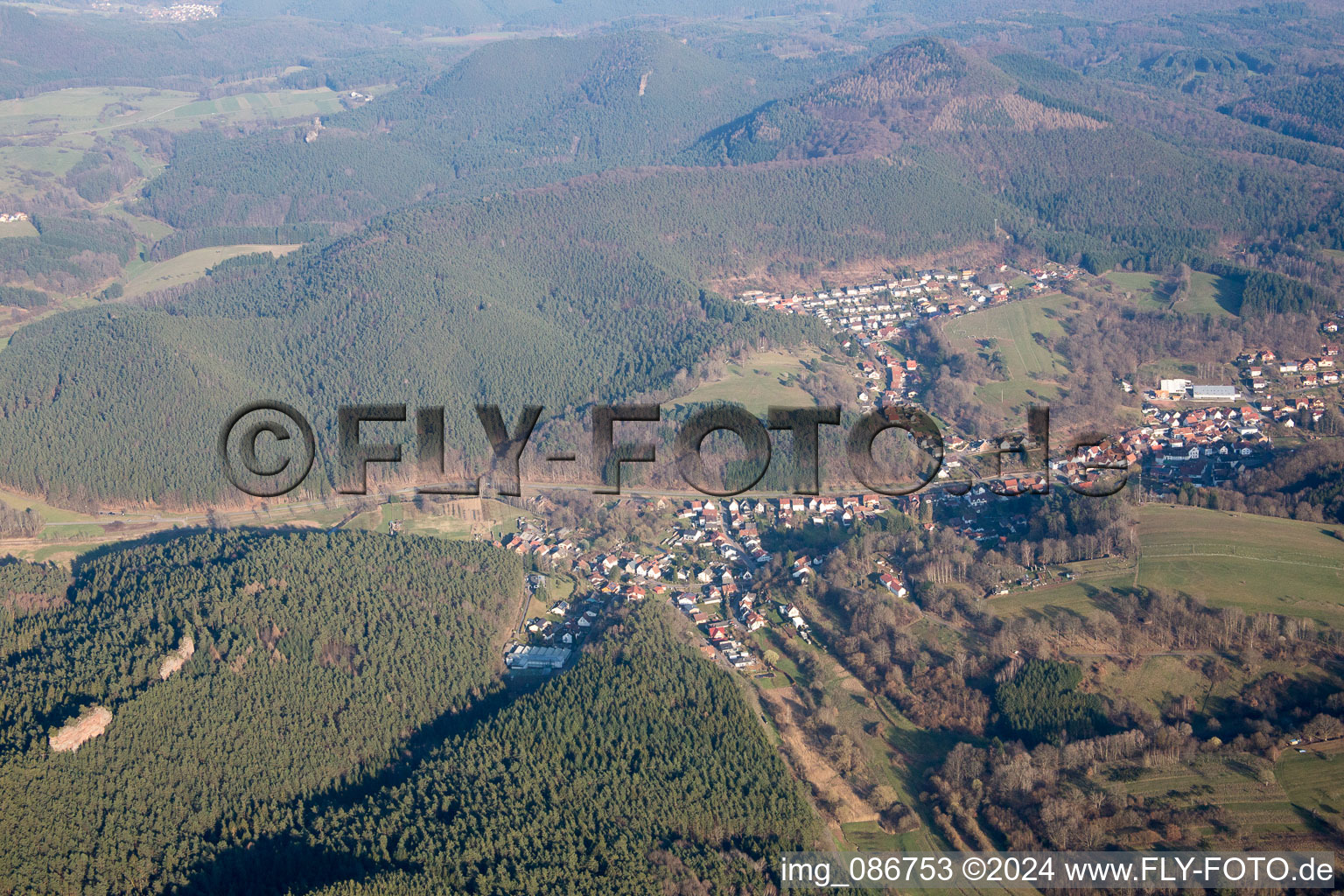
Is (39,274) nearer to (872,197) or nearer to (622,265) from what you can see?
(622,265)

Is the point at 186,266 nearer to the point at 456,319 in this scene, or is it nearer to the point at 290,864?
the point at 456,319

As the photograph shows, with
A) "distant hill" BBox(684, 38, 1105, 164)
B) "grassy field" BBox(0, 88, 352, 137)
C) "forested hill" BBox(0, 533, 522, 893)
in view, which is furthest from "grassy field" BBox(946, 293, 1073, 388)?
"grassy field" BBox(0, 88, 352, 137)

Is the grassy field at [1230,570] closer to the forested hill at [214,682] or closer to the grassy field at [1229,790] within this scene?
the grassy field at [1229,790]

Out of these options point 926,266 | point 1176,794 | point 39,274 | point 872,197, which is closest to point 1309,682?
point 1176,794

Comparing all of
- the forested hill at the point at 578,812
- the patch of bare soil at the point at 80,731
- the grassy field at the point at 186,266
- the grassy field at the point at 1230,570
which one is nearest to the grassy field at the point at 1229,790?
the grassy field at the point at 1230,570

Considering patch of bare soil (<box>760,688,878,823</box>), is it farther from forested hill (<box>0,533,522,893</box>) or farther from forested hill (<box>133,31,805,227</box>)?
forested hill (<box>133,31,805,227</box>)

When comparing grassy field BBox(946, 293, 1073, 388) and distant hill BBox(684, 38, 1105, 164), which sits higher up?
distant hill BBox(684, 38, 1105, 164)
